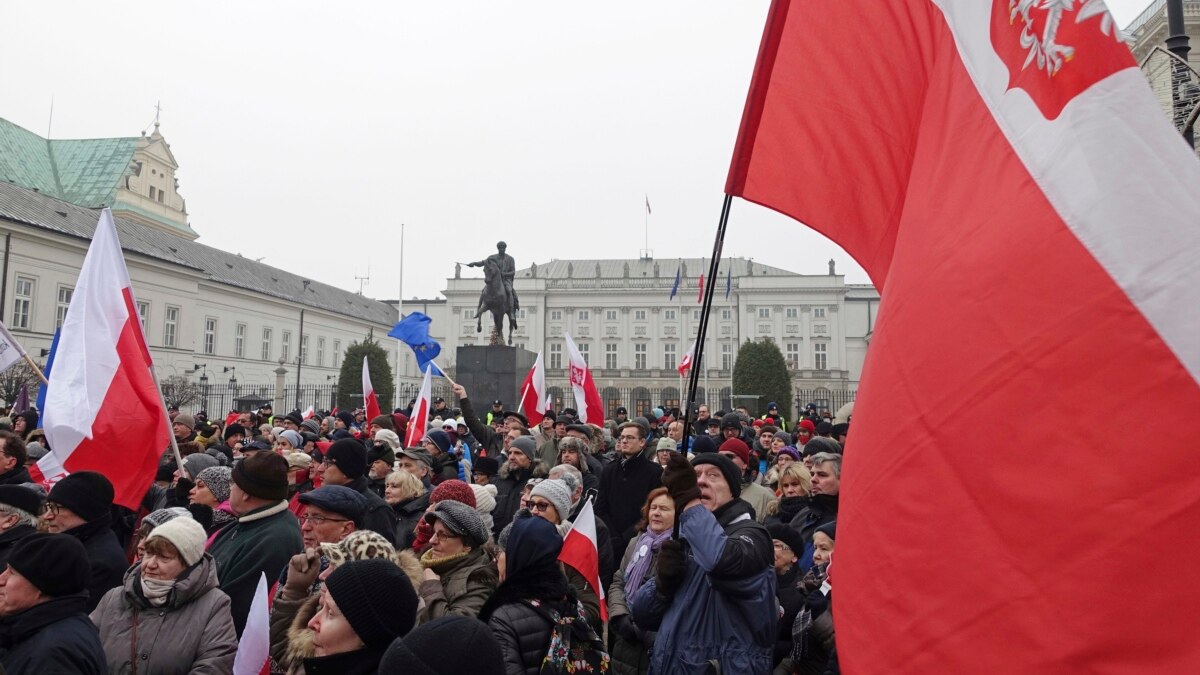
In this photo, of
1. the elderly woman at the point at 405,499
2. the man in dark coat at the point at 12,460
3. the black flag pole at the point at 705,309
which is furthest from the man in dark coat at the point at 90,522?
the black flag pole at the point at 705,309


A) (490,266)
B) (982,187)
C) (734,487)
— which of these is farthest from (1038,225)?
(490,266)

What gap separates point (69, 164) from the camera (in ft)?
182

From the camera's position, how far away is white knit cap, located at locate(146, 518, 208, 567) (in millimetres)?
3285

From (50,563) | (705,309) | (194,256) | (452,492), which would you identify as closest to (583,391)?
(452,492)

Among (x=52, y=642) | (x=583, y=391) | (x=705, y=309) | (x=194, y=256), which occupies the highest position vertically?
(x=194, y=256)

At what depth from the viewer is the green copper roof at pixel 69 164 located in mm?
51688

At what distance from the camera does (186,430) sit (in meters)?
9.27

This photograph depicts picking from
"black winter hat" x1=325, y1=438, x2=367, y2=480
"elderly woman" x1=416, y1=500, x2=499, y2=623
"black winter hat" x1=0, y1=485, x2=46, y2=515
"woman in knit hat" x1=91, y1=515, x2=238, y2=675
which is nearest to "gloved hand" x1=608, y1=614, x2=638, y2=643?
"elderly woman" x1=416, y1=500, x2=499, y2=623

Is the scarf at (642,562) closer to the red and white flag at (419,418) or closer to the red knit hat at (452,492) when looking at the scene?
the red knit hat at (452,492)

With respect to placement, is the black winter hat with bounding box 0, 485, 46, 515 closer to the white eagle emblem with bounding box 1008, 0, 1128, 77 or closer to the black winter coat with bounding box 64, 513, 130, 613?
the black winter coat with bounding box 64, 513, 130, 613

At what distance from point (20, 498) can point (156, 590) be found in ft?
4.47

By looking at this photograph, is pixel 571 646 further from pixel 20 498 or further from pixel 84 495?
pixel 20 498

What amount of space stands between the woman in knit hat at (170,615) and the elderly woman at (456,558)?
0.82 meters

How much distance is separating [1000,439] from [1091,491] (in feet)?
0.59
